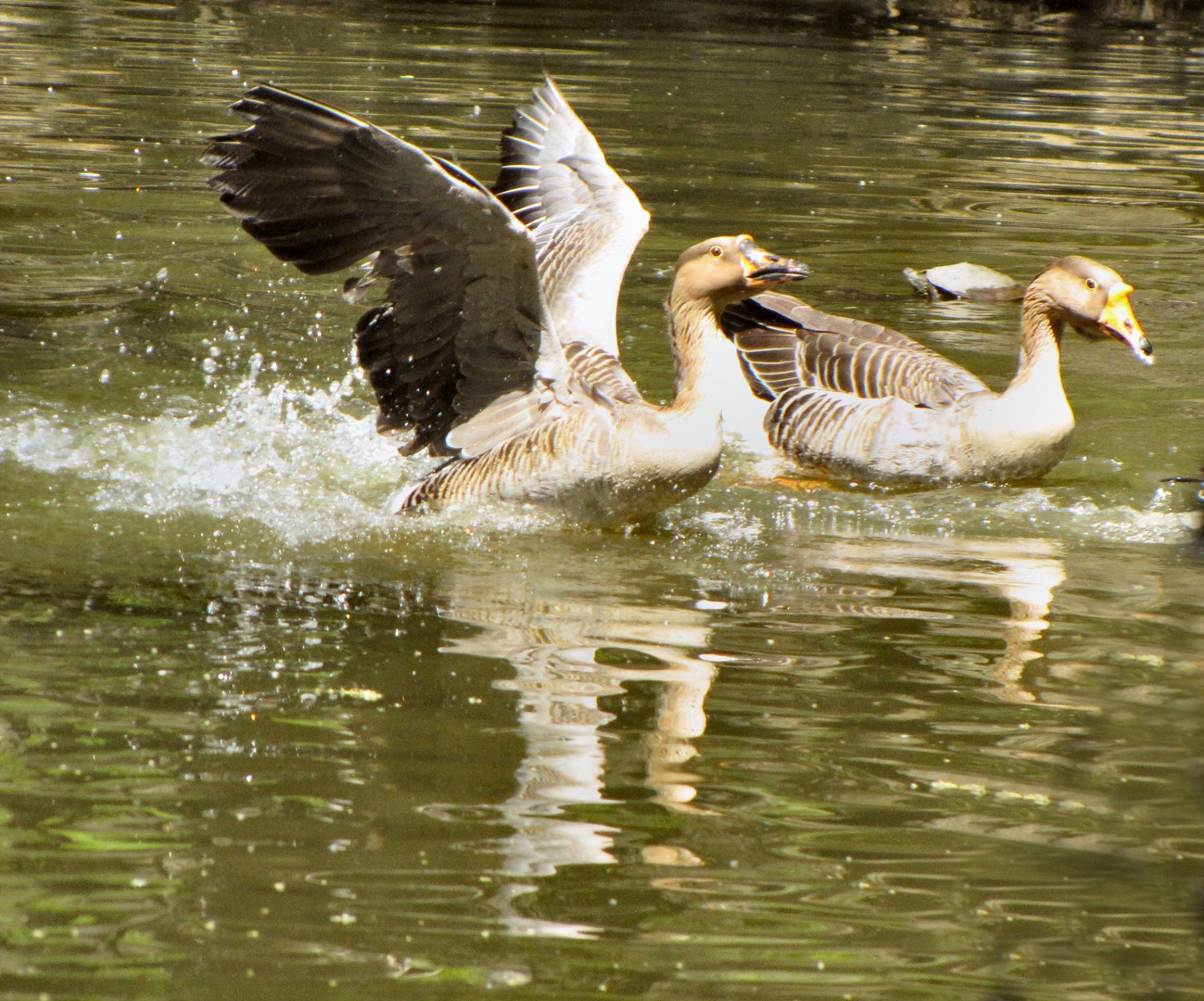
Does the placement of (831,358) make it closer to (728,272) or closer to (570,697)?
(728,272)

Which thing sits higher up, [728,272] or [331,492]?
[728,272]

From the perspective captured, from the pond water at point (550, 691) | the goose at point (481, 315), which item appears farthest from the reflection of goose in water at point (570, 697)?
the goose at point (481, 315)

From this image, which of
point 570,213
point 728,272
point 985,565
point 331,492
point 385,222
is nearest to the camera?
point 385,222

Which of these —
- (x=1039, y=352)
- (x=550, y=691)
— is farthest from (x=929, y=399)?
(x=550, y=691)

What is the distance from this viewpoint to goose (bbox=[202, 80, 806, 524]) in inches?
228

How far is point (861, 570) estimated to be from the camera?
6.14 meters

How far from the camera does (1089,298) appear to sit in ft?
25.3

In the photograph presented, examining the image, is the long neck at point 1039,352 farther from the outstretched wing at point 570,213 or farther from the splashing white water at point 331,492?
the outstretched wing at point 570,213

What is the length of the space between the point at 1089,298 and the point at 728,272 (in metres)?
2.05

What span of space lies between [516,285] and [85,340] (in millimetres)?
3668

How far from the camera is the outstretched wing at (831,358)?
25.8 ft

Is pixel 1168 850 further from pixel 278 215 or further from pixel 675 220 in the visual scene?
pixel 675 220

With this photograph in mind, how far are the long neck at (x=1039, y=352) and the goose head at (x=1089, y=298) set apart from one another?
1.5 inches

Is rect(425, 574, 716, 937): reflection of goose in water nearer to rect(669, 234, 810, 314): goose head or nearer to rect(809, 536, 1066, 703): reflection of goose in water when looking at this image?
rect(809, 536, 1066, 703): reflection of goose in water
